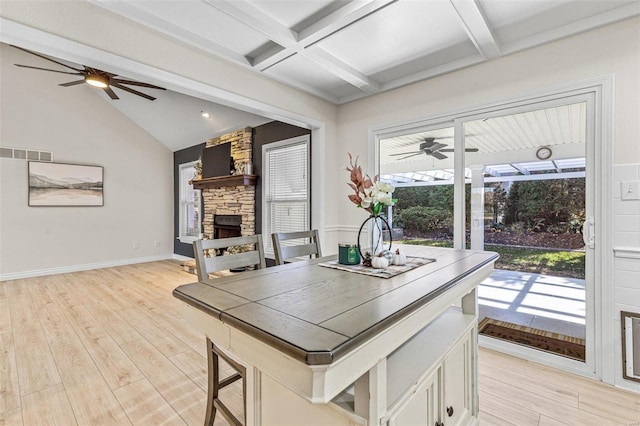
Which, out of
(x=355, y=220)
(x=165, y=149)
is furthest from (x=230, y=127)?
(x=355, y=220)

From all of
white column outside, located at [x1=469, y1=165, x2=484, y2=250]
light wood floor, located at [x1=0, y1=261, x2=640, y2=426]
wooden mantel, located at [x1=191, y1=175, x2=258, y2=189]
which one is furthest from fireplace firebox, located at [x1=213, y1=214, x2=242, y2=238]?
white column outside, located at [x1=469, y1=165, x2=484, y2=250]

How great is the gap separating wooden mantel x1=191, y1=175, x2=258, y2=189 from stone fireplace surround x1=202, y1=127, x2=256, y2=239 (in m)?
0.13

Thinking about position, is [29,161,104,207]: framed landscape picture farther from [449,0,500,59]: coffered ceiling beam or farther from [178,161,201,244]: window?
[449,0,500,59]: coffered ceiling beam

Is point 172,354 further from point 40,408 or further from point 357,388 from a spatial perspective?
point 357,388

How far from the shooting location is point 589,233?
2.15 m

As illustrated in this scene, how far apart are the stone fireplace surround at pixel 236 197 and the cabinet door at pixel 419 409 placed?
4.07 m

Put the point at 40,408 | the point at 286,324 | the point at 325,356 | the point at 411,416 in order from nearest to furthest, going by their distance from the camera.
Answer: the point at 325,356
the point at 286,324
the point at 411,416
the point at 40,408

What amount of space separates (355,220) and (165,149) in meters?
5.45

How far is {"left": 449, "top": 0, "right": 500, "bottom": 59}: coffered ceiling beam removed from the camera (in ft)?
6.15

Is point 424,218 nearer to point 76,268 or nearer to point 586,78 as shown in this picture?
point 586,78

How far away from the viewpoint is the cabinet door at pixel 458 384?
1.36 m

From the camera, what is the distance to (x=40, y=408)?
181cm

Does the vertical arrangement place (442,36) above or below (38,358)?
above

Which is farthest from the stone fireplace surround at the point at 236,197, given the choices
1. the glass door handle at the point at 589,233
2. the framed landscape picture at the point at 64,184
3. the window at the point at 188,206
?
the glass door handle at the point at 589,233
